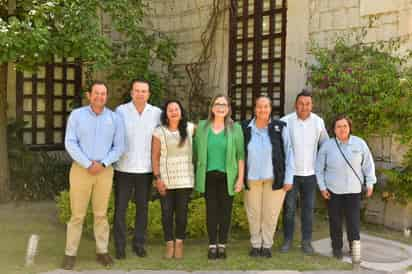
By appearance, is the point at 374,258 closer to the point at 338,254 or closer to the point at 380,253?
the point at 380,253

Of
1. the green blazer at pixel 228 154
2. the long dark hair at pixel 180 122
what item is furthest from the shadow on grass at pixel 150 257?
the long dark hair at pixel 180 122

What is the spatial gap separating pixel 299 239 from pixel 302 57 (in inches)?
120

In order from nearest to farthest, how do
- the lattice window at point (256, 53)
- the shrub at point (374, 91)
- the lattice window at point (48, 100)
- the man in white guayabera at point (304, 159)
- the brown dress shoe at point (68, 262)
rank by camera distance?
the brown dress shoe at point (68, 262), the man in white guayabera at point (304, 159), the shrub at point (374, 91), the lattice window at point (256, 53), the lattice window at point (48, 100)

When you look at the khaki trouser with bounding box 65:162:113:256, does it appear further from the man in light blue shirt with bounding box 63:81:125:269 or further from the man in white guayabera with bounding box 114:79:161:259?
the man in white guayabera with bounding box 114:79:161:259

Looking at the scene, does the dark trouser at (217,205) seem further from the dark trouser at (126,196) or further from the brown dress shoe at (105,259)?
the brown dress shoe at (105,259)

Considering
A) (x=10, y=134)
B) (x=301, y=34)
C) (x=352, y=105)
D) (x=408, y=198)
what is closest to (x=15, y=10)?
(x=10, y=134)

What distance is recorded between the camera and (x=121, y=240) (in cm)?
470

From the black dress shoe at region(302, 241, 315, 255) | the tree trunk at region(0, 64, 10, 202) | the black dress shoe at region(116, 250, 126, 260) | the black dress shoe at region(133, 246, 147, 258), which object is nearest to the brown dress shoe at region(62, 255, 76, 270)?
the black dress shoe at region(116, 250, 126, 260)

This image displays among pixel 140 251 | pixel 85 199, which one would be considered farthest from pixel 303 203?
pixel 85 199

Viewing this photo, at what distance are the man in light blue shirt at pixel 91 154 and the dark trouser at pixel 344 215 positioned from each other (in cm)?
222

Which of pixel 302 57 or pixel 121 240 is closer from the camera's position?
pixel 121 240

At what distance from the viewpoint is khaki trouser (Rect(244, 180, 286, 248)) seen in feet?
15.5

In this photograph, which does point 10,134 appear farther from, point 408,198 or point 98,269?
point 408,198

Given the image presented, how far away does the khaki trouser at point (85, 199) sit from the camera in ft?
14.1
